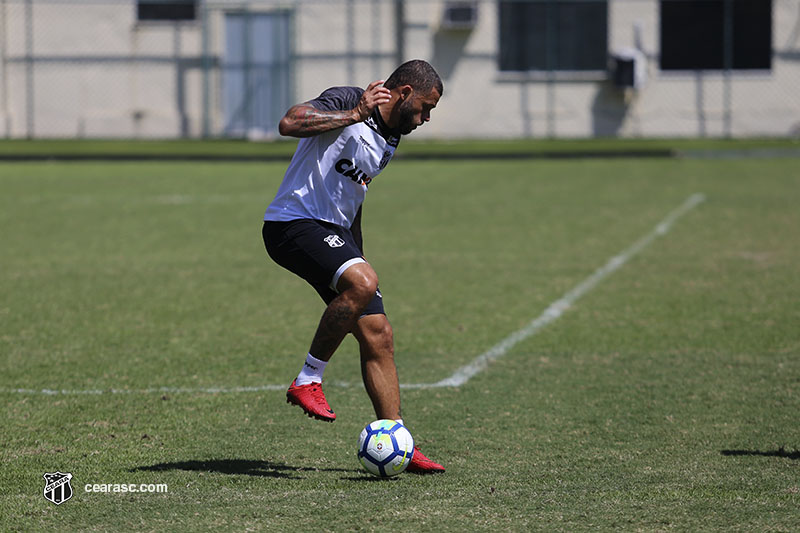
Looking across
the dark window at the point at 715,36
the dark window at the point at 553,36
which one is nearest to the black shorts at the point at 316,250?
the dark window at the point at 553,36

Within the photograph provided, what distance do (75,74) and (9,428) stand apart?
88.4ft

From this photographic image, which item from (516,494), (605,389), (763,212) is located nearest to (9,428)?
(516,494)

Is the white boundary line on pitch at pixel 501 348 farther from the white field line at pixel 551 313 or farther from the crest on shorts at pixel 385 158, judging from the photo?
the crest on shorts at pixel 385 158

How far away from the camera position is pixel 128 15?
31656mm

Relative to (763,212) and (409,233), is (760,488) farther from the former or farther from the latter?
(763,212)

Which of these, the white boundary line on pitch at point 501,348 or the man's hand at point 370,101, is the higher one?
the man's hand at point 370,101

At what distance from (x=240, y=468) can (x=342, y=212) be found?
1.41m

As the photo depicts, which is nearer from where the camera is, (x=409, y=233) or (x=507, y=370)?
(x=507, y=370)

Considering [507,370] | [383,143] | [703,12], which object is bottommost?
[507,370]

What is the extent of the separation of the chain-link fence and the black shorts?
25.1 metres

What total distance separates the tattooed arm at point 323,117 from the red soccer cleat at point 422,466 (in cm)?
163

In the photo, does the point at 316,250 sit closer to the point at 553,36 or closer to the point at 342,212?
the point at 342,212

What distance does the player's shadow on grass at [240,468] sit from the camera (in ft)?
18.5

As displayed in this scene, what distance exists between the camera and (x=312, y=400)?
580cm
